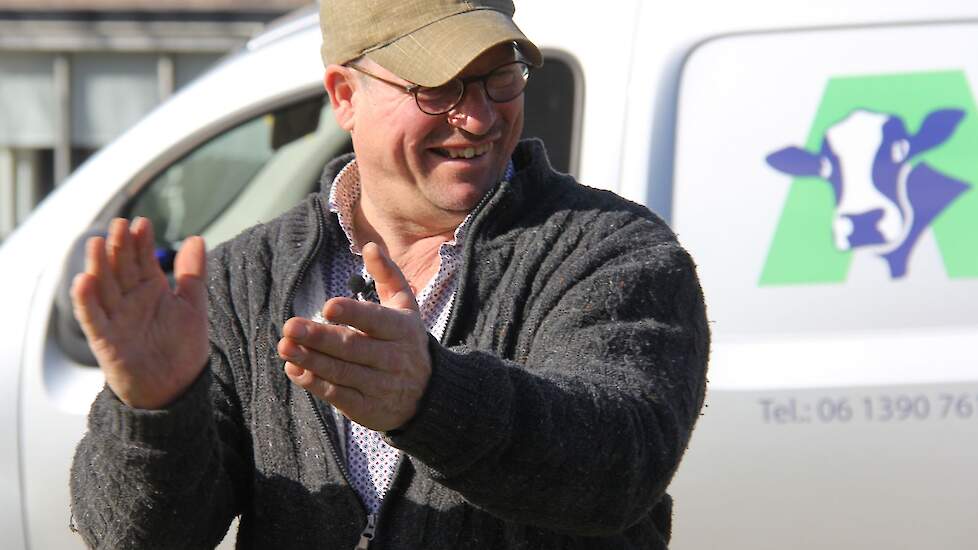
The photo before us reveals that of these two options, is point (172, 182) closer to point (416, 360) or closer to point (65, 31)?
point (416, 360)

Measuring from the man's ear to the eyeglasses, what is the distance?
140 millimetres

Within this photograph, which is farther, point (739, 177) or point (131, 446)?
point (739, 177)

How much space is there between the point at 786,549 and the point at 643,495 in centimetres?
136

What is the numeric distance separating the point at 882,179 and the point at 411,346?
5.64 feet

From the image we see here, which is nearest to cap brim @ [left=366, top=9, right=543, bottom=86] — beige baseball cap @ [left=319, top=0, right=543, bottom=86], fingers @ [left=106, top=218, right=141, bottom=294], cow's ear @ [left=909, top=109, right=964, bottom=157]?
beige baseball cap @ [left=319, top=0, right=543, bottom=86]

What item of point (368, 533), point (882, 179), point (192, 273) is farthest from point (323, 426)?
point (882, 179)

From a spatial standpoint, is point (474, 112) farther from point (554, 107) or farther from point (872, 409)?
point (554, 107)

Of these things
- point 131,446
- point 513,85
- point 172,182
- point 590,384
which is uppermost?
point 513,85

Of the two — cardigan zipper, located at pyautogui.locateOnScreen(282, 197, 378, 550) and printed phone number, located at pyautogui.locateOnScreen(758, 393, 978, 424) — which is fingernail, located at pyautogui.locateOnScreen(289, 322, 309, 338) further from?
printed phone number, located at pyautogui.locateOnScreen(758, 393, 978, 424)

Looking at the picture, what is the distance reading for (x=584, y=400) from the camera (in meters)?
1.74

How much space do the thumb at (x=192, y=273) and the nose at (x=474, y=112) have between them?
43 cm

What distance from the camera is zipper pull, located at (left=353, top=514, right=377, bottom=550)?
1.92 m

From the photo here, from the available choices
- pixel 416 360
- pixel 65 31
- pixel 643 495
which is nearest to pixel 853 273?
pixel 643 495

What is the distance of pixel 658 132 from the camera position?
3.22 meters
